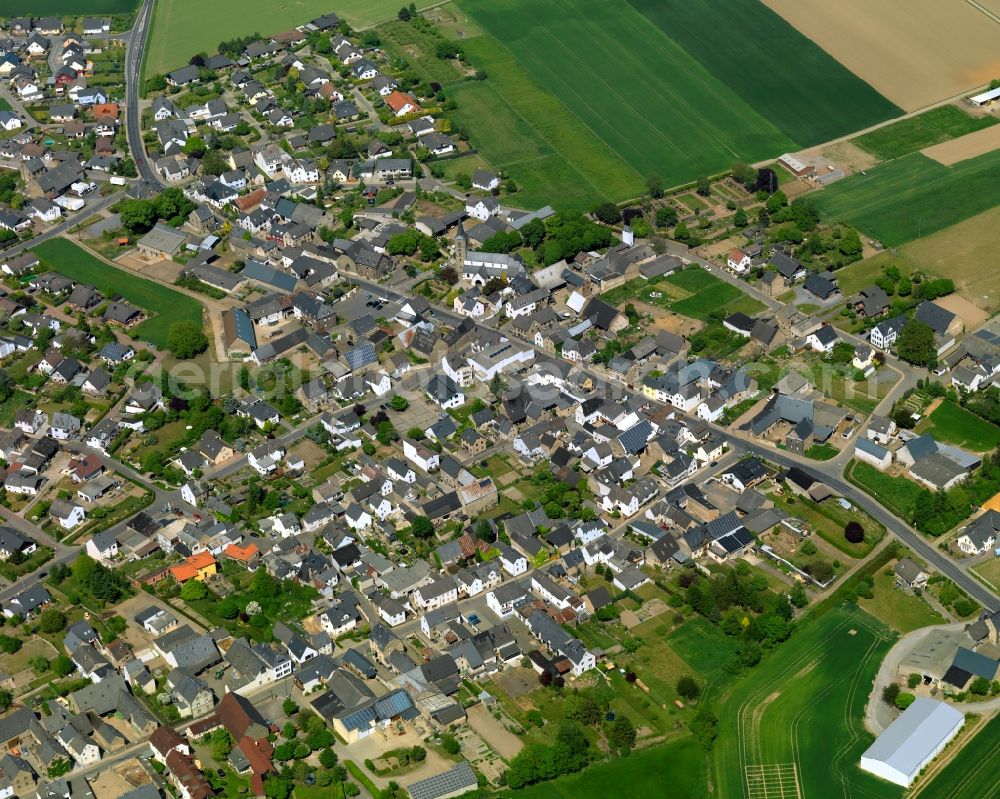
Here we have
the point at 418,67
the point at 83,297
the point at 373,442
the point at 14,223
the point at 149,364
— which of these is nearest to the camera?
the point at 373,442

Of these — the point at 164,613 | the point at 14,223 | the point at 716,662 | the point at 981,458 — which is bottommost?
the point at 14,223

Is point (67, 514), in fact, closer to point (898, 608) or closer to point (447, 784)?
point (447, 784)

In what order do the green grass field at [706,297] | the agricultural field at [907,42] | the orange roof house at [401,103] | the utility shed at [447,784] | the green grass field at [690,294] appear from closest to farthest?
the utility shed at [447,784] → the green grass field at [706,297] → the green grass field at [690,294] → the agricultural field at [907,42] → the orange roof house at [401,103]

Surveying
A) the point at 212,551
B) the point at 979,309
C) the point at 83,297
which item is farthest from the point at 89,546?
the point at 979,309

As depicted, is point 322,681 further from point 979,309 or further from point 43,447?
point 979,309

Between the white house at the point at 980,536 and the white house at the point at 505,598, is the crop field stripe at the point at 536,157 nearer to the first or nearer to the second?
the white house at the point at 980,536

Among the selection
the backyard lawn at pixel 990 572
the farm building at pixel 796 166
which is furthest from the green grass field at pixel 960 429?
the farm building at pixel 796 166

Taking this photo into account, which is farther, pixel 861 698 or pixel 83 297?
pixel 83 297
